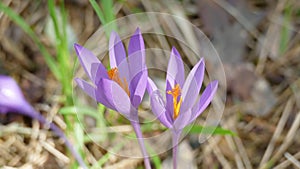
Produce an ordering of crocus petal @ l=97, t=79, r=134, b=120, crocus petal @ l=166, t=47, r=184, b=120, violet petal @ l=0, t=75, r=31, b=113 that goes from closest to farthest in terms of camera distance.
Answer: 1. crocus petal @ l=97, t=79, r=134, b=120
2. crocus petal @ l=166, t=47, r=184, b=120
3. violet petal @ l=0, t=75, r=31, b=113

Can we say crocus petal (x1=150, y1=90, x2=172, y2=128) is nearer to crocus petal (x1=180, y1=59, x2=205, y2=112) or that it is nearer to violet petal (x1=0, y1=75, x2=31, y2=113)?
crocus petal (x1=180, y1=59, x2=205, y2=112)

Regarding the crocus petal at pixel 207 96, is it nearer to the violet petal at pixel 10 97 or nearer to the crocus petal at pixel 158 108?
Result: the crocus petal at pixel 158 108

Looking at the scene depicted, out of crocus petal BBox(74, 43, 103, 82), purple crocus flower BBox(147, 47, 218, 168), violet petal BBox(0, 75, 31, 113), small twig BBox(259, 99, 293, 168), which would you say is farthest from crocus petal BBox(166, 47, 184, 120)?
small twig BBox(259, 99, 293, 168)

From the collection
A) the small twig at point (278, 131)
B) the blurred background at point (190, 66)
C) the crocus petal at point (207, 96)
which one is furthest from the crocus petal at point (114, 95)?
the small twig at point (278, 131)

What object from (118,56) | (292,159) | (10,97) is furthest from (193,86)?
(292,159)

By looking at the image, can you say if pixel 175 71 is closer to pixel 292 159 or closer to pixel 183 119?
pixel 183 119

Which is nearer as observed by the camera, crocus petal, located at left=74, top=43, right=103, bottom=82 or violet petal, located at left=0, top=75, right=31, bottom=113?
crocus petal, located at left=74, top=43, right=103, bottom=82
